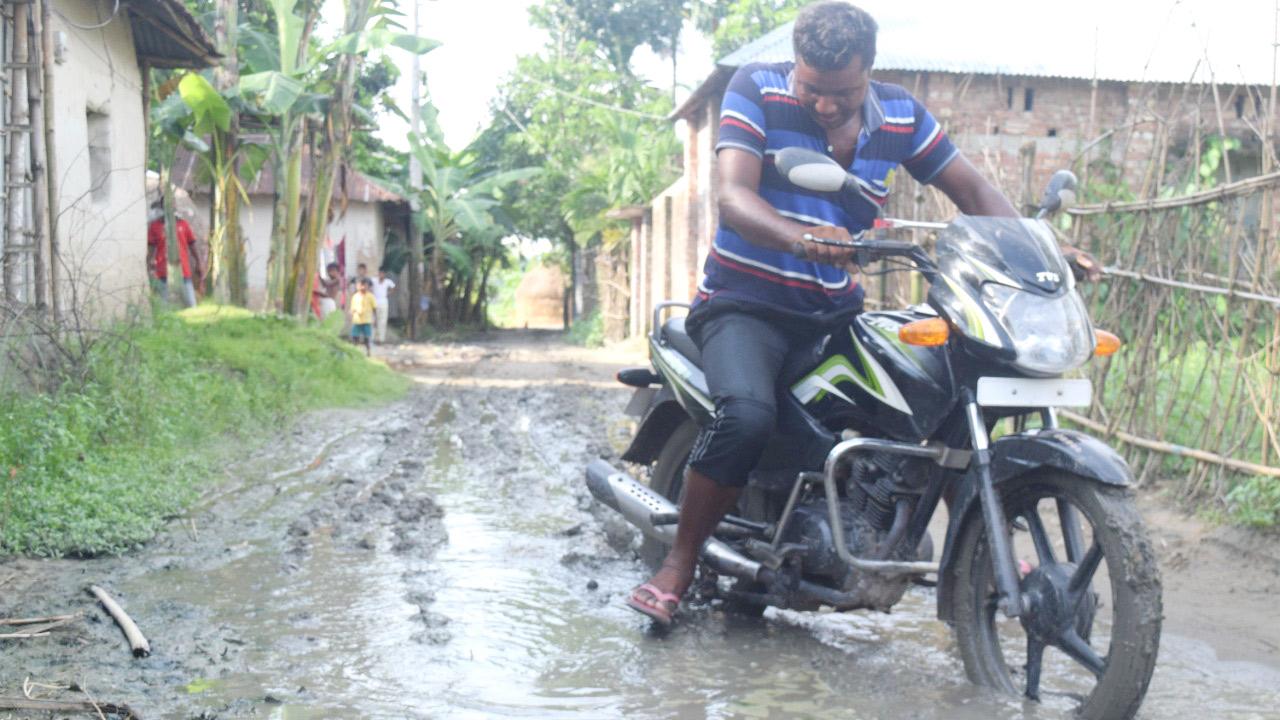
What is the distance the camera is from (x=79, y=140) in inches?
412

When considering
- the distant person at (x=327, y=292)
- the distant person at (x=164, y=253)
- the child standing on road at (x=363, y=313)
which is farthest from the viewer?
the distant person at (x=327, y=292)

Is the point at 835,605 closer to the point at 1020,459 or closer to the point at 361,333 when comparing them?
the point at 1020,459

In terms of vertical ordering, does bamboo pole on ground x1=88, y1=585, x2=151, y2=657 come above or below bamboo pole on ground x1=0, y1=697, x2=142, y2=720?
below

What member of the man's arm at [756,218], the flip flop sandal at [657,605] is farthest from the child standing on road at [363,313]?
the man's arm at [756,218]

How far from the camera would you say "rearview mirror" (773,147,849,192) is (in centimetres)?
329

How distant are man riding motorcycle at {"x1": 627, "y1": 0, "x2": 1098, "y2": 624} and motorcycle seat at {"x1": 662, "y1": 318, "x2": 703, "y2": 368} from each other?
8.1 inches

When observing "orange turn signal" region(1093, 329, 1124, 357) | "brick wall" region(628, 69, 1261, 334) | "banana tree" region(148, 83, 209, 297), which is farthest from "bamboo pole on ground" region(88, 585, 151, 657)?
"banana tree" region(148, 83, 209, 297)

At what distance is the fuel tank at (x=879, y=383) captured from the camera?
11.6ft

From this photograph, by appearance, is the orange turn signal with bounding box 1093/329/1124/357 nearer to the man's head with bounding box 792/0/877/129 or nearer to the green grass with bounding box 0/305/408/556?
the man's head with bounding box 792/0/877/129

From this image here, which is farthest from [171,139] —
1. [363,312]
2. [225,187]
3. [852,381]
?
[852,381]

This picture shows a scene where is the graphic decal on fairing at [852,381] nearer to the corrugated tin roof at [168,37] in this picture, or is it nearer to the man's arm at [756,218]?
the man's arm at [756,218]

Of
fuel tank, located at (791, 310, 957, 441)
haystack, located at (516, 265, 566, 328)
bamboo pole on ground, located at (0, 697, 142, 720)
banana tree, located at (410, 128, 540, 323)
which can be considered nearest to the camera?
bamboo pole on ground, located at (0, 697, 142, 720)

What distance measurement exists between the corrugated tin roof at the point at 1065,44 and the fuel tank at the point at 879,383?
460 inches

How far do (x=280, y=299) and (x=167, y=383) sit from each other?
23.6 feet
